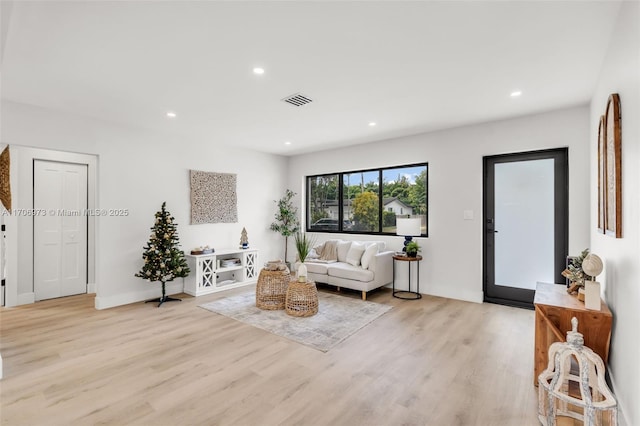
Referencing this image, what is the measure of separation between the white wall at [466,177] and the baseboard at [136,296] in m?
3.58

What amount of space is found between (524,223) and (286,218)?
168 inches

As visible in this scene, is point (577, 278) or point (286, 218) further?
point (286, 218)

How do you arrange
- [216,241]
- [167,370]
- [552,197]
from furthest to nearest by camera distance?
[216,241], [552,197], [167,370]

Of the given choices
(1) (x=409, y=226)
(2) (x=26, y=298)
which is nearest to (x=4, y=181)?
(2) (x=26, y=298)

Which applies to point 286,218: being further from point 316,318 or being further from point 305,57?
point 305,57

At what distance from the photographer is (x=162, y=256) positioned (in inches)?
177

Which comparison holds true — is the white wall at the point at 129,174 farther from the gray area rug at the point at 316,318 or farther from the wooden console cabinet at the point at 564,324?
the wooden console cabinet at the point at 564,324

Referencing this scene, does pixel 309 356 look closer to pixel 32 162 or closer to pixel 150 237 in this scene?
pixel 150 237

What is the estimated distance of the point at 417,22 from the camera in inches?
85.9

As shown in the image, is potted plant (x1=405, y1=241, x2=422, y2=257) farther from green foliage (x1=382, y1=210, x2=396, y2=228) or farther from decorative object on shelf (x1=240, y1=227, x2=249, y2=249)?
decorative object on shelf (x1=240, y1=227, x2=249, y2=249)

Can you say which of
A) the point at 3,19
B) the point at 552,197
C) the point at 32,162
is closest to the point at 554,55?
the point at 552,197

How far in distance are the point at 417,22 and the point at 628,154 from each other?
1.51 m

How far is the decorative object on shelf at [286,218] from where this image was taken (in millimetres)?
6785

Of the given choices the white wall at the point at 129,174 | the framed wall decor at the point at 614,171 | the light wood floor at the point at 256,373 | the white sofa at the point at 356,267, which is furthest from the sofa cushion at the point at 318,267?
the framed wall decor at the point at 614,171
